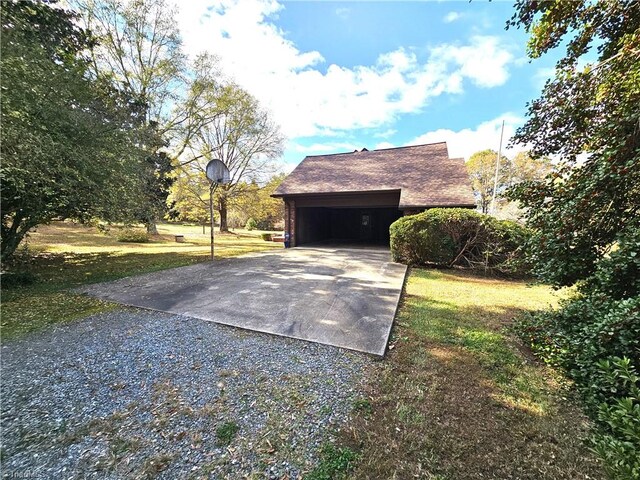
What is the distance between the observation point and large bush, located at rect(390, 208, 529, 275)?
715 cm

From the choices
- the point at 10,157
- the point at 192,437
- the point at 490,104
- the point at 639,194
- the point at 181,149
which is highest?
the point at 490,104

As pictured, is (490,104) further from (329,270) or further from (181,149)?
(181,149)

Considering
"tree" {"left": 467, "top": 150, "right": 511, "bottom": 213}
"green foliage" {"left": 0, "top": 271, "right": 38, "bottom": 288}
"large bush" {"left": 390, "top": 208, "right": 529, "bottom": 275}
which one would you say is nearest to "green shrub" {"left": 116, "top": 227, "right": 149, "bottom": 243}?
"green foliage" {"left": 0, "top": 271, "right": 38, "bottom": 288}

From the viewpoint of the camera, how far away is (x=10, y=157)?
3.82m

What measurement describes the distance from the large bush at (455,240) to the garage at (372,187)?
6.72ft

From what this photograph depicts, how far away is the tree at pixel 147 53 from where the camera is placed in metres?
13.3

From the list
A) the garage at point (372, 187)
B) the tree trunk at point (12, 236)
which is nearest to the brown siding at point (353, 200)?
the garage at point (372, 187)

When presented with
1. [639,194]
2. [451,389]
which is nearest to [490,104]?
[639,194]

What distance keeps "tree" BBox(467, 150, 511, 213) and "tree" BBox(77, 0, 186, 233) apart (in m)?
28.0

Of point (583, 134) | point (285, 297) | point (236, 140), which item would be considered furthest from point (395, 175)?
point (236, 140)

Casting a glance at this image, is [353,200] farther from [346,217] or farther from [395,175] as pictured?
[346,217]

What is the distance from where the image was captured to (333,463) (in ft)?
5.29

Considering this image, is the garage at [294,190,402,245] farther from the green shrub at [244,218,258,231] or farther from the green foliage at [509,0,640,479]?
the green shrub at [244,218,258,231]

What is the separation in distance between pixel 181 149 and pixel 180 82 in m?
4.18
